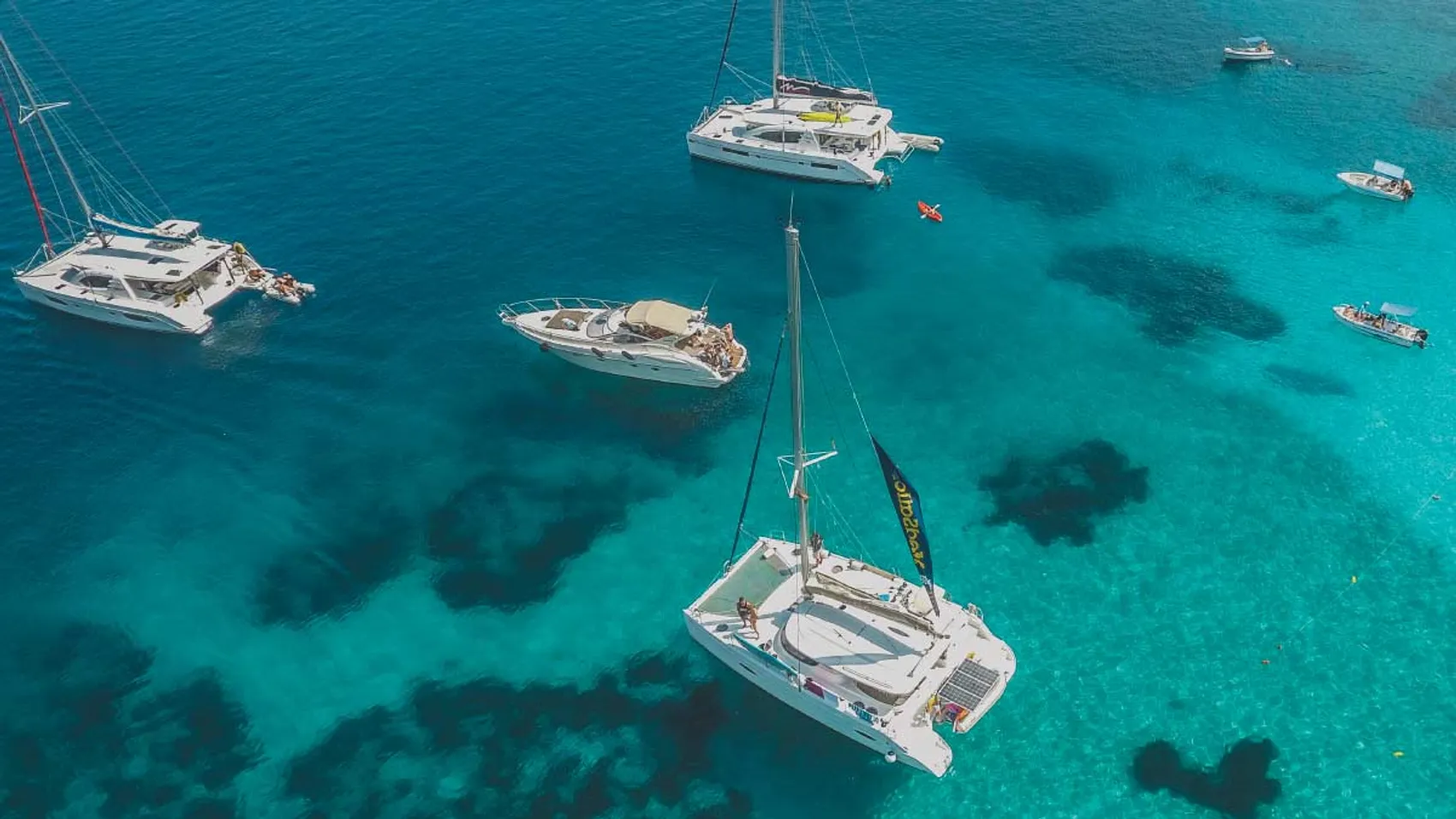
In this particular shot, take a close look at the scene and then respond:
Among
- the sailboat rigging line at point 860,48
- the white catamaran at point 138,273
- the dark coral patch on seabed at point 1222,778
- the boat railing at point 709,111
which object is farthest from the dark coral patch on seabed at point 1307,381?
the white catamaran at point 138,273

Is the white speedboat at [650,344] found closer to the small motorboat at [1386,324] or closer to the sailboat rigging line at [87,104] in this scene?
the sailboat rigging line at [87,104]

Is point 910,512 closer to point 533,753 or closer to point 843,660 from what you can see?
point 843,660

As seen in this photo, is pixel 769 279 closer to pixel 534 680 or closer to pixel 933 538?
pixel 933 538

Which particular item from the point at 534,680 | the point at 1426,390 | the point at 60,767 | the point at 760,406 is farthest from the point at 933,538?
the point at 60,767

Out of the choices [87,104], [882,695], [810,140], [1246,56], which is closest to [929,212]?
[810,140]

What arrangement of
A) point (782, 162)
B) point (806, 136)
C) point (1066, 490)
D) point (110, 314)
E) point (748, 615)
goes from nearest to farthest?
point (748, 615)
point (1066, 490)
point (110, 314)
point (806, 136)
point (782, 162)

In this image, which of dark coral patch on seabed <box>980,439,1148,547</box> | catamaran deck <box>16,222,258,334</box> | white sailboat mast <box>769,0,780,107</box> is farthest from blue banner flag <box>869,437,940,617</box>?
white sailboat mast <box>769,0,780,107</box>
